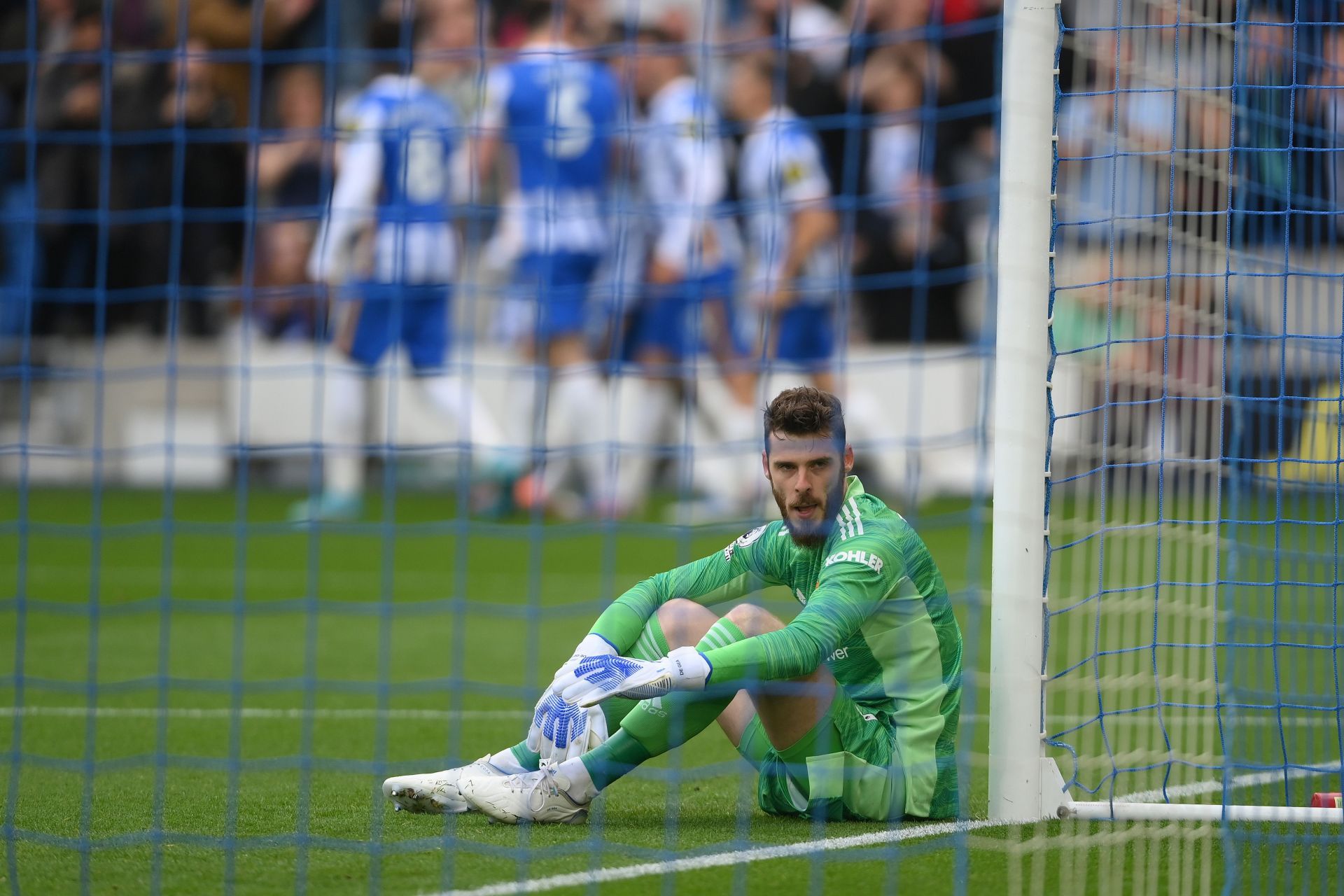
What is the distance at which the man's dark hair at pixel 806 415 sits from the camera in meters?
4.14

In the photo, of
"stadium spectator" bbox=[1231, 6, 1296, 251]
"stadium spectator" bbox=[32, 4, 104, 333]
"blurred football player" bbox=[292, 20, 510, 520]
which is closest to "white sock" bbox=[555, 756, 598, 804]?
"stadium spectator" bbox=[1231, 6, 1296, 251]

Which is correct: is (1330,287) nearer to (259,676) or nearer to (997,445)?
(997,445)

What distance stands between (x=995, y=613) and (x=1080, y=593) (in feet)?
12.1

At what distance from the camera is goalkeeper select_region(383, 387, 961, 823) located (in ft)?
13.3

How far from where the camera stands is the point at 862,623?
163 inches

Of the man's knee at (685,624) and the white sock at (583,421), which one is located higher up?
the white sock at (583,421)

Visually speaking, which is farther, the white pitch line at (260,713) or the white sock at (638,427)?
the white sock at (638,427)

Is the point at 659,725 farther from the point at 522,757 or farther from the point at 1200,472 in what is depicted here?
the point at 1200,472

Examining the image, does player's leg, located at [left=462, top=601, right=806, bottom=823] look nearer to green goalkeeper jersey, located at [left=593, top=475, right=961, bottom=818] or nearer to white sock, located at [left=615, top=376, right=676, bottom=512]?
green goalkeeper jersey, located at [left=593, top=475, right=961, bottom=818]

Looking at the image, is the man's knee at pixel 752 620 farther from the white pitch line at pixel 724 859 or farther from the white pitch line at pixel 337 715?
the white pitch line at pixel 337 715

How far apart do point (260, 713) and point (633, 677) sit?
8.46 ft

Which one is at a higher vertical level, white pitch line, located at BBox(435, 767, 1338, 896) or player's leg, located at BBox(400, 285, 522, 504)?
player's leg, located at BBox(400, 285, 522, 504)

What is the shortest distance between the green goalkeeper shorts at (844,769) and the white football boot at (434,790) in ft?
2.43

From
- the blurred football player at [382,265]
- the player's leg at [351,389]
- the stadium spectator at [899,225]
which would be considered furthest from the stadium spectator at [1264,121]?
the player's leg at [351,389]
